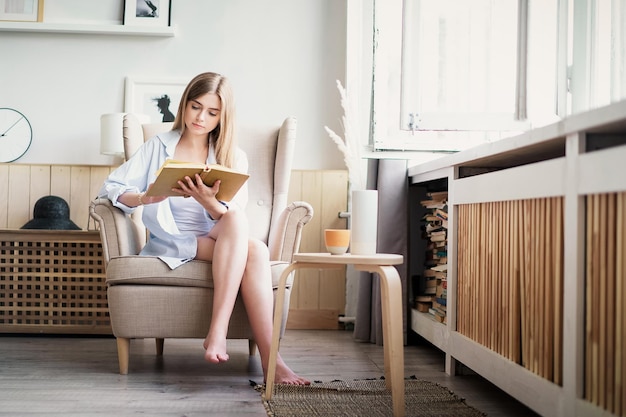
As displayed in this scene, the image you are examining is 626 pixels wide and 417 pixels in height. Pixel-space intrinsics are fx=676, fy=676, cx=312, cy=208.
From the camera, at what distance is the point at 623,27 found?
284 cm

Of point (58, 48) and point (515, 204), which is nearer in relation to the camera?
point (515, 204)

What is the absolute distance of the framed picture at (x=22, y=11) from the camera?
11.9 ft

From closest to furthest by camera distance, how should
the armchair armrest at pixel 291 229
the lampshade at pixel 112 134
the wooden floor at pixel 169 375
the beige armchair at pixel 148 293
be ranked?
the wooden floor at pixel 169 375 → the beige armchair at pixel 148 293 → the armchair armrest at pixel 291 229 → the lampshade at pixel 112 134

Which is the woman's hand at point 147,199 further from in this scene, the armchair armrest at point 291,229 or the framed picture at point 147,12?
the framed picture at point 147,12

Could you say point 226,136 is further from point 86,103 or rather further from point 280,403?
point 86,103

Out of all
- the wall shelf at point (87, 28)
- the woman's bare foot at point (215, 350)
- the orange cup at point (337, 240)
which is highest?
the wall shelf at point (87, 28)

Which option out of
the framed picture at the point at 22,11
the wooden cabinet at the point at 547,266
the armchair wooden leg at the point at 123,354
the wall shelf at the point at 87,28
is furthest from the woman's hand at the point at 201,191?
the framed picture at the point at 22,11

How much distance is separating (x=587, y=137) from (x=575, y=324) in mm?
413

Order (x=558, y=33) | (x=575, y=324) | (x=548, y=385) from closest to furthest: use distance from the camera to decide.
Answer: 1. (x=575, y=324)
2. (x=548, y=385)
3. (x=558, y=33)

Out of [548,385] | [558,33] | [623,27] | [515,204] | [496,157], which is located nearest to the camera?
[548,385]

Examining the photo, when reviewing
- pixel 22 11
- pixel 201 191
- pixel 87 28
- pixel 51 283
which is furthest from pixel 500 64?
pixel 22 11

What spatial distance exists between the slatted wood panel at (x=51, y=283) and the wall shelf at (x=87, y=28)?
116cm

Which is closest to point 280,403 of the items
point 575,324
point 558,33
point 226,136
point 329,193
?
point 575,324

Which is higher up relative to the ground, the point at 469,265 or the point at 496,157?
the point at 496,157
